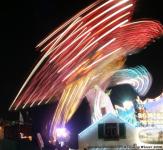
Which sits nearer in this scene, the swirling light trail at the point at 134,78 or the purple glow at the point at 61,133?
the purple glow at the point at 61,133

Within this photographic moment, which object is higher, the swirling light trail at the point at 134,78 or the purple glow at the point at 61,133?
the swirling light trail at the point at 134,78

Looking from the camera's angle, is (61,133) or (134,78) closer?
(61,133)

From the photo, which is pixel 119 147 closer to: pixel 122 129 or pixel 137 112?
pixel 122 129

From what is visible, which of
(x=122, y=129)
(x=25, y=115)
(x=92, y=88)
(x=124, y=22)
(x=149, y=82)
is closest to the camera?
(x=122, y=129)

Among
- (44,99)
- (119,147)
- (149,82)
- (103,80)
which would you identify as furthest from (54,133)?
(149,82)

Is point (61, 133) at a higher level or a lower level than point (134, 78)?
lower

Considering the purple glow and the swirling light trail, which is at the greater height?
the swirling light trail

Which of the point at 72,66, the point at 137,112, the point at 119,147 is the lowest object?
the point at 119,147

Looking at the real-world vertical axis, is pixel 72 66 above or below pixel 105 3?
below

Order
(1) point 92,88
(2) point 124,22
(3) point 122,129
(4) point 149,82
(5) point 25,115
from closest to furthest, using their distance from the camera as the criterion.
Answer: (3) point 122,129, (2) point 124,22, (1) point 92,88, (4) point 149,82, (5) point 25,115

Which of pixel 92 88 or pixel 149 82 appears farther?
pixel 149 82

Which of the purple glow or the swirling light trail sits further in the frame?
the swirling light trail

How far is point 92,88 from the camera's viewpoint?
35.0 m

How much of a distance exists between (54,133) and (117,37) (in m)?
8.37
